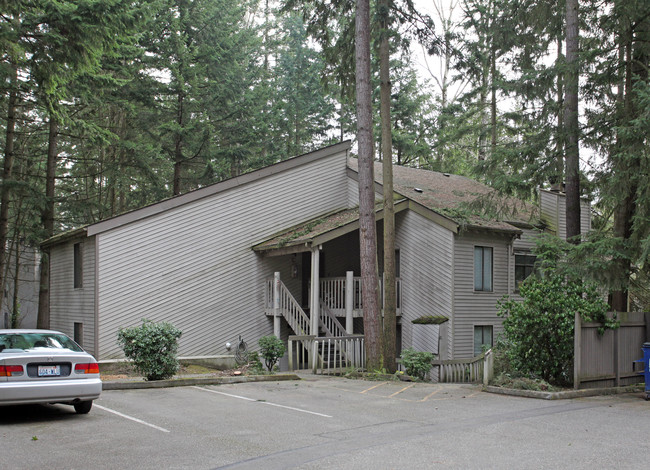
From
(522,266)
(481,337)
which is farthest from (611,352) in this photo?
(522,266)

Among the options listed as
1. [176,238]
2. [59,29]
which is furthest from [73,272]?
[59,29]

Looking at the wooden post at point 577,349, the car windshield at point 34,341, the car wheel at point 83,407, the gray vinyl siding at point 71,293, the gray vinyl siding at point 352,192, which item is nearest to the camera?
the car windshield at point 34,341

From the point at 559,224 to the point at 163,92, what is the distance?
20.2 m

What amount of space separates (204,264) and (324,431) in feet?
41.0

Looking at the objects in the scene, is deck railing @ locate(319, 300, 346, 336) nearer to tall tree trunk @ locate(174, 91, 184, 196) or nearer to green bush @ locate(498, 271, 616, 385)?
green bush @ locate(498, 271, 616, 385)

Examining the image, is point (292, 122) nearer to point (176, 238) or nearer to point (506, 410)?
point (176, 238)

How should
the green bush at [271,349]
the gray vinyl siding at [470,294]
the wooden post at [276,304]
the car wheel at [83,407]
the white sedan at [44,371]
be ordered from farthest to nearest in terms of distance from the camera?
the gray vinyl siding at [470,294]
the wooden post at [276,304]
the green bush at [271,349]
the car wheel at [83,407]
the white sedan at [44,371]

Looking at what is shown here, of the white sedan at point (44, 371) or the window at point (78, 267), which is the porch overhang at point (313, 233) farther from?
the white sedan at point (44, 371)

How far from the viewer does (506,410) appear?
11.0m

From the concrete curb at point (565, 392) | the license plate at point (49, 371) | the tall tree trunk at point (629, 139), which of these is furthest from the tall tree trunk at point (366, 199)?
the license plate at point (49, 371)

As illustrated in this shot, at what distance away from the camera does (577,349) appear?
1305cm

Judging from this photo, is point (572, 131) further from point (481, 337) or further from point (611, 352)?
point (481, 337)

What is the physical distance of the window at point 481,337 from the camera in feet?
70.2

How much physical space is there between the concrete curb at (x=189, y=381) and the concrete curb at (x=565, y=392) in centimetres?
516
